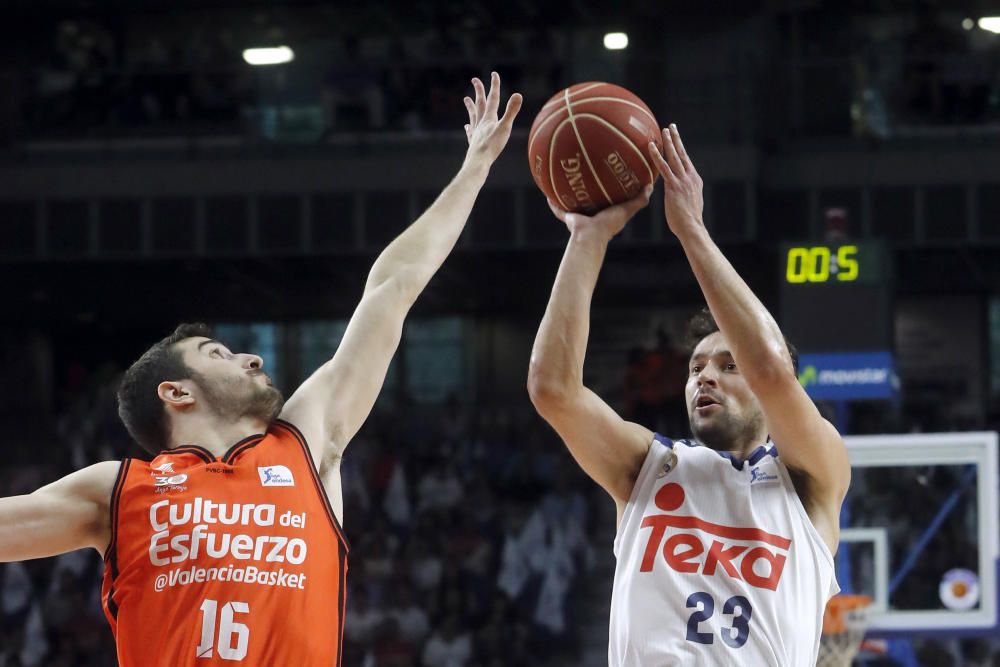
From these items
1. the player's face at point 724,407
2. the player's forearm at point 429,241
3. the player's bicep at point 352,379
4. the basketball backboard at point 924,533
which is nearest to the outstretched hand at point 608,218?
the player's forearm at point 429,241

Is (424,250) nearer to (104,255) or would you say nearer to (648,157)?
(648,157)

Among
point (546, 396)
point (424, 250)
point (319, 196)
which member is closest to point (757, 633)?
point (546, 396)

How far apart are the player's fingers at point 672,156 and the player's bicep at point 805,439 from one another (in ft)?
2.16

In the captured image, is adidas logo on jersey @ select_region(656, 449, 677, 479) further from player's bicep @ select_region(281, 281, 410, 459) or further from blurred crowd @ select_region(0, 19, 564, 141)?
blurred crowd @ select_region(0, 19, 564, 141)

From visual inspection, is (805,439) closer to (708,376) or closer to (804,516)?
(804,516)

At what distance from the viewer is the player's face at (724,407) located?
413 centimetres

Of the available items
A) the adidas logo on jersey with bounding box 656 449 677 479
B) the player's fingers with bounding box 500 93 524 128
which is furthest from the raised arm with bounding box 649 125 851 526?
the player's fingers with bounding box 500 93 524 128

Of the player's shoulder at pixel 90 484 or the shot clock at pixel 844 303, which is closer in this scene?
the player's shoulder at pixel 90 484

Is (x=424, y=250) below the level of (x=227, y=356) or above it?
above

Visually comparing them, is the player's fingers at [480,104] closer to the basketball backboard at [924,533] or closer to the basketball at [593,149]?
the basketball at [593,149]

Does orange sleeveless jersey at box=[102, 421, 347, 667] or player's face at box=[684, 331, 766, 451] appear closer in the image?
orange sleeveless jersey at box=[102, 421, 347, 667]

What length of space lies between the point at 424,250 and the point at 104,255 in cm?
1273

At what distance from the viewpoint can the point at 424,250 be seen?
4.11 meters

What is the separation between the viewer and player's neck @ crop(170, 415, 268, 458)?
369 centimetres
